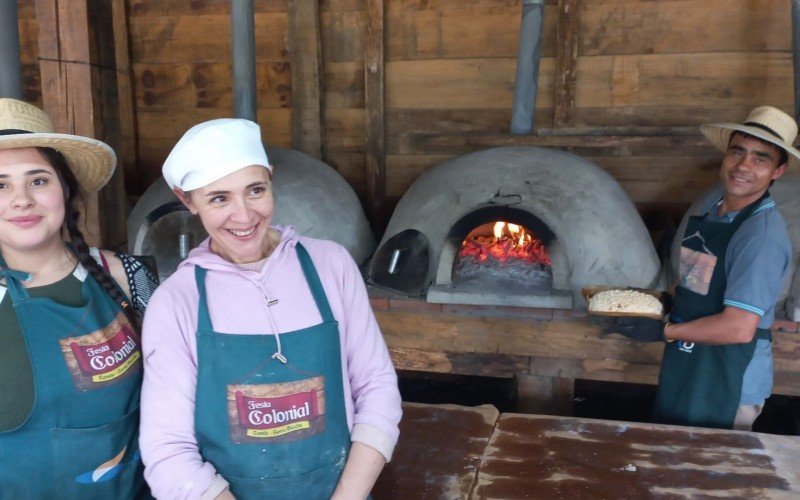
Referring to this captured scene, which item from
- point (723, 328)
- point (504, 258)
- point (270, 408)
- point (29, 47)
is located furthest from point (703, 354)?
point (29, 47)

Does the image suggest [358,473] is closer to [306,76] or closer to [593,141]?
[593,141]

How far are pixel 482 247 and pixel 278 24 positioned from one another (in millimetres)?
2019

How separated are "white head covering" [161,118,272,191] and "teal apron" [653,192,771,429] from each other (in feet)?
5.35

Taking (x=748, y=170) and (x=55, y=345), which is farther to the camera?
(x=748, y=170)

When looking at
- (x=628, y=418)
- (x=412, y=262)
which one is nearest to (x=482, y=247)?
(x=412, y=262)

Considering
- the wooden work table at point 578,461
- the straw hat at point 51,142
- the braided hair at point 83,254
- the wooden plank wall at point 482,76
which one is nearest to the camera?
the straw hat at point 51,142

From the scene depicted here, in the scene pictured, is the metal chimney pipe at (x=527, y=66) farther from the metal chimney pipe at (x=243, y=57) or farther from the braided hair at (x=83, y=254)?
the braided hair at (x=83, y=254)

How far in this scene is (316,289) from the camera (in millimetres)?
1423

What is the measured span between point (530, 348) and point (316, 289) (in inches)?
69.5

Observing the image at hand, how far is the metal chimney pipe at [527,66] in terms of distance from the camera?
11.2ft

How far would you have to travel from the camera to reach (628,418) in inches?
141

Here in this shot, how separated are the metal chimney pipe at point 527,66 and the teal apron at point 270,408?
2.49 m

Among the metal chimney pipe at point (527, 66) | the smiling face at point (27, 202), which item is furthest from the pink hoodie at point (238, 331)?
the metal chimney pipe at point (527, 66)

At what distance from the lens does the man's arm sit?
2.03 metres
